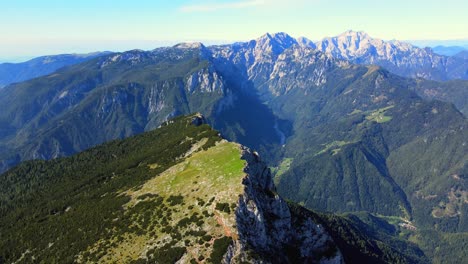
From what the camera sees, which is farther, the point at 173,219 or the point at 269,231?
the point at 269,231

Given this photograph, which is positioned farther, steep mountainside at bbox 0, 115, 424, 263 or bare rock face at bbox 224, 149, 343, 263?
steep mountainside at bbox 0, 115, 424, 263

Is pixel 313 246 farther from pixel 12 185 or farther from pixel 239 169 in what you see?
pixel 12 185

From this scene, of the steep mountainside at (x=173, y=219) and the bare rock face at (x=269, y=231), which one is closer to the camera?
the bare rock face at (x=269, y=231)

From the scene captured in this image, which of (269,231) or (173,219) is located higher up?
(173,219)

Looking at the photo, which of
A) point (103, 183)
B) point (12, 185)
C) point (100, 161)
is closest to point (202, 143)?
point (103, 183)
